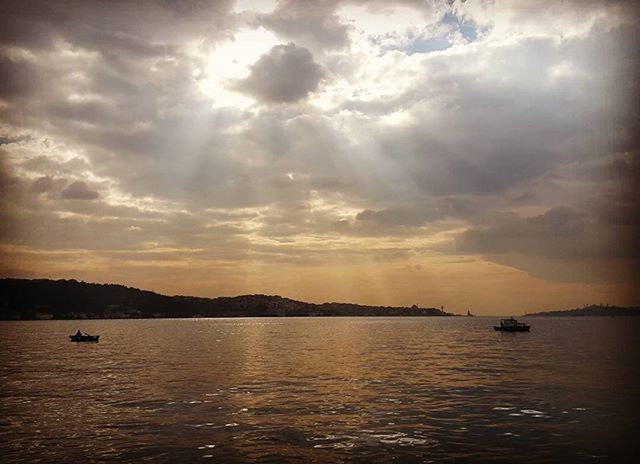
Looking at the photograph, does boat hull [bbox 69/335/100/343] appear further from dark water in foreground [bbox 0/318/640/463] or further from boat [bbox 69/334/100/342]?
dark water in foreground [bbox 0/318/640/463]

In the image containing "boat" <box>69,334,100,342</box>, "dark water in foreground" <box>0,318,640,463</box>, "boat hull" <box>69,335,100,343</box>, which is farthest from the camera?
"boat" <box>69,334,100,342</box>

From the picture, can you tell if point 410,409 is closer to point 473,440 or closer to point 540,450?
point 473,440

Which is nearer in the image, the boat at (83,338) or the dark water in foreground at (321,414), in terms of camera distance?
the dark water in foreground at (321,414)

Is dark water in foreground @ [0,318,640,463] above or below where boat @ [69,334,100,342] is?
above

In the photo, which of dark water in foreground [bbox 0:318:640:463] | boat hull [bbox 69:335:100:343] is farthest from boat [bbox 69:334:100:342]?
dark water in foreground [bbox 0:318:640:463]

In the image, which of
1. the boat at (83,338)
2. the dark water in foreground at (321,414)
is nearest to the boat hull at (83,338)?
the boat at (83,338)

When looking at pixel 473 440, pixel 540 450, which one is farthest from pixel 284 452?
pixel 540 450

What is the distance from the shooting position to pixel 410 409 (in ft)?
141

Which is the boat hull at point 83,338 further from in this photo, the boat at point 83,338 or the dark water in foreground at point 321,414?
the dark water in foreground at point 321,414

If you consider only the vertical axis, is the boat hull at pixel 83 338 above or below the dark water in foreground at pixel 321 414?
below

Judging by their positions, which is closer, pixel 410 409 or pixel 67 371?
pixel 410 409

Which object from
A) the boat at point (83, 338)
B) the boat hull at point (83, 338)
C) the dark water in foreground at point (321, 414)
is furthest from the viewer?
the boat at point (83, 338)

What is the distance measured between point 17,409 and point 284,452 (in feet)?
85.4

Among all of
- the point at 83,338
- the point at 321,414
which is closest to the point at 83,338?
the point at 83,338
